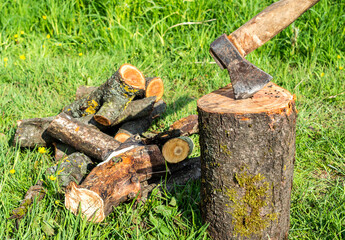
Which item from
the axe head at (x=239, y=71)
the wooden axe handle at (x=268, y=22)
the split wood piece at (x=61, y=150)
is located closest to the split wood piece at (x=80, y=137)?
the split wood piece at (x=61, y=150)

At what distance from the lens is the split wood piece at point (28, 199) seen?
2.37 meters

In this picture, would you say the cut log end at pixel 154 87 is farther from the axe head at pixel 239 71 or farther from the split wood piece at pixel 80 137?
the axe head at pixel 239 71

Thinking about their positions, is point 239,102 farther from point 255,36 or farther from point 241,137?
point 255,36

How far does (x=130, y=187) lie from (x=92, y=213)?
1.11ft

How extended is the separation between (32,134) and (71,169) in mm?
740

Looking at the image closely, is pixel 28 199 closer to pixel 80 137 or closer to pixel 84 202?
pixel 84 202

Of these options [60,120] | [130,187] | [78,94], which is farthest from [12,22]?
[130,187]

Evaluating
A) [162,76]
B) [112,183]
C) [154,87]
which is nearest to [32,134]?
[112,183]

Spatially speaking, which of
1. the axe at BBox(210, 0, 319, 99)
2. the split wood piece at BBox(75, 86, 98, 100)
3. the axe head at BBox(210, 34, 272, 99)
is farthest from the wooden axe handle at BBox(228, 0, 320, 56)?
the split wood piece at BBox(75, 86, 98, 100)

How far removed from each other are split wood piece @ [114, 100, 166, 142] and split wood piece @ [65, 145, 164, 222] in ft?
2.24

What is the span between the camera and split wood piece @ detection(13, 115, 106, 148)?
10.3 feet

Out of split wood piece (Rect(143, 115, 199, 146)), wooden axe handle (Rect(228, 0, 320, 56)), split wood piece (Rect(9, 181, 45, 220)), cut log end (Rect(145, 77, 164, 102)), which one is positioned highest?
wooden axe handle (Rect(228, 0, 320, 56))

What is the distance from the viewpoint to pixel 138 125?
351cm

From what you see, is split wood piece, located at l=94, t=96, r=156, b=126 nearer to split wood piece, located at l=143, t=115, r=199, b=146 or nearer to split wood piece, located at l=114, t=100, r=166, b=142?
split wood piece, located at l=114, t=100, r=166, b=142
